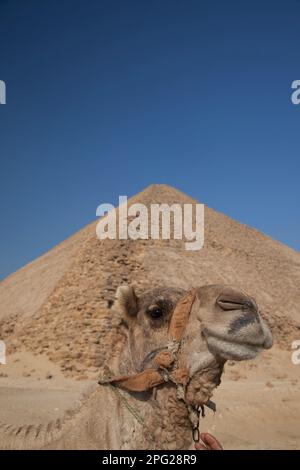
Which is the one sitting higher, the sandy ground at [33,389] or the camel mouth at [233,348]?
the camel mouth at [233,348]

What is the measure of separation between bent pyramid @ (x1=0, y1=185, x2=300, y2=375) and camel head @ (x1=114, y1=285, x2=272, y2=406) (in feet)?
59.5

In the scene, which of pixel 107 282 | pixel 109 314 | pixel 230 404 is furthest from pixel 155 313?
pixel 107 282

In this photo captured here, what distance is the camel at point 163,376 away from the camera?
2301 millimetres

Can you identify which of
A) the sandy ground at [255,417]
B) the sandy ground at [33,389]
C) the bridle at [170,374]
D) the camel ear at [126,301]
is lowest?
the sandy ground at [255,417]

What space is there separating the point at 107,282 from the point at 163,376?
27.1 meters

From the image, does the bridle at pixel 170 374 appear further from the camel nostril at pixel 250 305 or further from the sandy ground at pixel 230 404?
the sandy ground at pixel 230 404

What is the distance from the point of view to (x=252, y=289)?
38781 millimetres

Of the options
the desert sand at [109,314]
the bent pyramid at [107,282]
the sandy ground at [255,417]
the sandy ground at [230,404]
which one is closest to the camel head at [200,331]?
the desert sand at [109,314]

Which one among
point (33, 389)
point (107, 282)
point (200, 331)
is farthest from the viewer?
point (107, 282)

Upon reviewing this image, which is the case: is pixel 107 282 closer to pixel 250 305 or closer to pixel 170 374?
pixel 170 374

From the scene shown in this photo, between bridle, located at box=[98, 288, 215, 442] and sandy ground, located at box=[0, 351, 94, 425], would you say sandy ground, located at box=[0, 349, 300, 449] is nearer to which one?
sandy ground, located at box=[0, 351, 94, 425]

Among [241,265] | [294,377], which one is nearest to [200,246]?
[241,265]

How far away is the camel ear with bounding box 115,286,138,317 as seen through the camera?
2691 mm

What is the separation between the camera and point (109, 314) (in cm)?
2486
